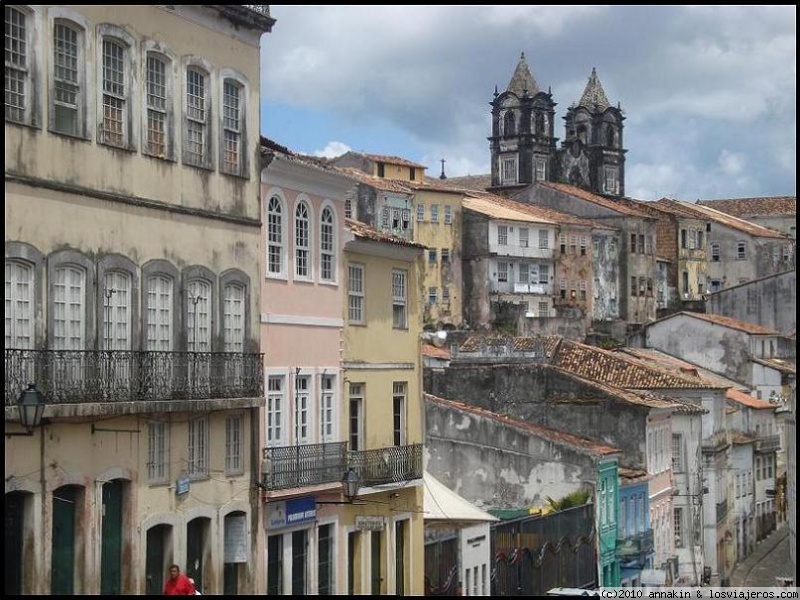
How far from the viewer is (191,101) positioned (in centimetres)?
2750

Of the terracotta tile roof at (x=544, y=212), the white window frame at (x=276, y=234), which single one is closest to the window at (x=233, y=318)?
the white window frame at (x=276, y=234)

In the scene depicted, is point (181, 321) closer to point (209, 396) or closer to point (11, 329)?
point (209, 396)

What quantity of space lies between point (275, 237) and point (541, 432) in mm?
16544

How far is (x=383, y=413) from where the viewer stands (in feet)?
111

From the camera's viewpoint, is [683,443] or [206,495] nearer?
[206,495]

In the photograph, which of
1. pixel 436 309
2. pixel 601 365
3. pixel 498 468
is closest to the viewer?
pixel 498 468

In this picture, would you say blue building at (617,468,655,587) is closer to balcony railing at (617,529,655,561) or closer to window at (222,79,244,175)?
balcony railing at (617,529,655,561)

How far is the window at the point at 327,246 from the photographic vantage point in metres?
31.2

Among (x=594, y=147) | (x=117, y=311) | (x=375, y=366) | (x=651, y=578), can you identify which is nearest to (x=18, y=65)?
(x=117, y=311)

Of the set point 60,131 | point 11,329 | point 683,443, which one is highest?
point 60,131

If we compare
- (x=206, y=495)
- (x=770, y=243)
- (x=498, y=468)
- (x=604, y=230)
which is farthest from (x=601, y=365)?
(x=770, y=243)

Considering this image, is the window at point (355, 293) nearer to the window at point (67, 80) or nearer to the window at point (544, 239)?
the window at point (67, 80)

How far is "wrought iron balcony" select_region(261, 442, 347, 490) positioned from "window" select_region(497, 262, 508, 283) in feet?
229

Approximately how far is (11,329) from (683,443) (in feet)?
115
